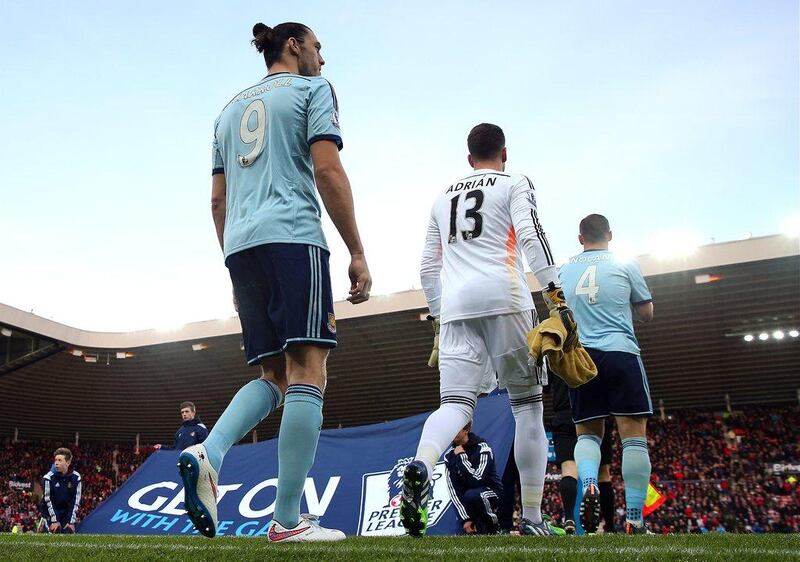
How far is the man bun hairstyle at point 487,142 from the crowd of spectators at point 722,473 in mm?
15761

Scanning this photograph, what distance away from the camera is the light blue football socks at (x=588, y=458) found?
4.54 m

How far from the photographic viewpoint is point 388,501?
767 centimetres

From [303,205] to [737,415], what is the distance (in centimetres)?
2974

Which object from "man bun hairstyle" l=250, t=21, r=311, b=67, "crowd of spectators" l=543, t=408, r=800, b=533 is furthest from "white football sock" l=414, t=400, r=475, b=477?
"crowd of spectators" l=543, t=408, r=800, b=533

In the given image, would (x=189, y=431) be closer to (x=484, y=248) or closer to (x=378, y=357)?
(x=484, y=248)

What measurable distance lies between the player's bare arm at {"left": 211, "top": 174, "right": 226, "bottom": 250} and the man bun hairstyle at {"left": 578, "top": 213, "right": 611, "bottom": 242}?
3064 mm

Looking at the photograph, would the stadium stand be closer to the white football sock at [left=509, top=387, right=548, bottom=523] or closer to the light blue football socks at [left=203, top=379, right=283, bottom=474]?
the white football sock at [left=509, top=387, right=548, bottom=523]

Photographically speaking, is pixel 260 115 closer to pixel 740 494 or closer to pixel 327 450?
pixel 327 450

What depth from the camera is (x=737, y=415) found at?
28.3 meters

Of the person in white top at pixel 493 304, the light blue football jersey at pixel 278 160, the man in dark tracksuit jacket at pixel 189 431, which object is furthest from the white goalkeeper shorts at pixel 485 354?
the man in dark tracksuit jacket at pixel 189 431

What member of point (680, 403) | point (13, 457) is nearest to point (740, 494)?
point (680, 403)

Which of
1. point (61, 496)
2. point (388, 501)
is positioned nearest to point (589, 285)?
point (388, 501)

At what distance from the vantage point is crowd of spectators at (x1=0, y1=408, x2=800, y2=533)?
1947 centimetres

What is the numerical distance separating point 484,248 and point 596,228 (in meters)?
2.01
